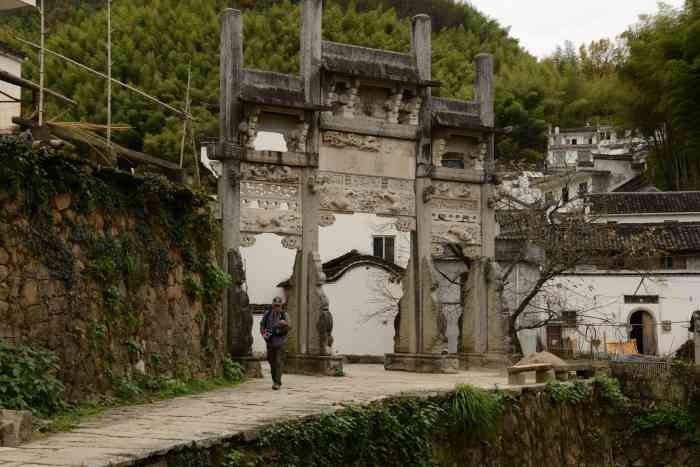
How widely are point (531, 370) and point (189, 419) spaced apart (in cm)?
763

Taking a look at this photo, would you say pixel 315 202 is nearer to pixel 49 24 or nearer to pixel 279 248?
pixel 279 248

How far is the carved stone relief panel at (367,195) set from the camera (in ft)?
62.1

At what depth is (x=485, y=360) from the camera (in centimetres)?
2033

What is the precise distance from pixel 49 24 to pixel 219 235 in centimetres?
6376

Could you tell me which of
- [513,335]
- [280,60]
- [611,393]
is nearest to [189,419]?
[611,393]

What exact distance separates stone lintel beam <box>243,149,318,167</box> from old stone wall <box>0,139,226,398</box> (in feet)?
10.8

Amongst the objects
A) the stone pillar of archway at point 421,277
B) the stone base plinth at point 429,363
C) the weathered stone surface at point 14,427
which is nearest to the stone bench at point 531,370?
the stone base plinth at point 429,363

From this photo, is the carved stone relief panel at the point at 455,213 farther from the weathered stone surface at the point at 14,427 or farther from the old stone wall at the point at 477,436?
the weathered stone surface at the point at 14,427

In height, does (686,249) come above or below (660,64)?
below

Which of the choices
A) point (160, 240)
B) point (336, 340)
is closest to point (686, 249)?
point (336, 340)

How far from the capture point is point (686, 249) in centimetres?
3644

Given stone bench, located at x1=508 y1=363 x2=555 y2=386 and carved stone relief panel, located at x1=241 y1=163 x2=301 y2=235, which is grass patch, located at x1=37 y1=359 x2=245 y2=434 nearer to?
carved stone relief panel, located at x1=241 y1=163 x2=301 y2=235

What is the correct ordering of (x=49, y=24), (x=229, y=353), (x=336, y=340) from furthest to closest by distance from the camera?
(x=49, y=24), (x=336, y=340), (x=229, y=353)

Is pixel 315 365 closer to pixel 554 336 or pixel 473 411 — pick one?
pixel 473 411
